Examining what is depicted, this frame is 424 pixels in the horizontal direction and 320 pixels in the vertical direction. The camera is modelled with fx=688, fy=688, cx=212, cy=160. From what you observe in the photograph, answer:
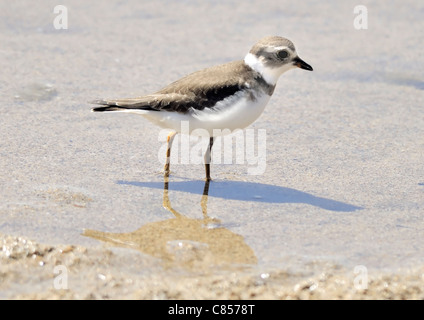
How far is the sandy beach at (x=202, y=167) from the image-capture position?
14.8ft

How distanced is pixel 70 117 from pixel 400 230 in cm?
358

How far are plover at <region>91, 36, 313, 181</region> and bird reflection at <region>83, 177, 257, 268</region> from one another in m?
0.91

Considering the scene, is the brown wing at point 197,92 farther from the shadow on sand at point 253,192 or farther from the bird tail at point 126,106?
the shadow on sand at point 253,192

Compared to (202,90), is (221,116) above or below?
below

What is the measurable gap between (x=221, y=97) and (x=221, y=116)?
0.16m

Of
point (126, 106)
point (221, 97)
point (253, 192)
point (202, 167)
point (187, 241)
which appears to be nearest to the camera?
point (187, 241)

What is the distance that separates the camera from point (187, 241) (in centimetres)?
493

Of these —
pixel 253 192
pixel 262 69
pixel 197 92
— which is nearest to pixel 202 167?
pixel 253 192

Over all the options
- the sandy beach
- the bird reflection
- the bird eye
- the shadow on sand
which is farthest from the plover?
the bird reflection

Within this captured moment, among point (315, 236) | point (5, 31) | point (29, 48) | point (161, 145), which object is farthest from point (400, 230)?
point (5, 31)

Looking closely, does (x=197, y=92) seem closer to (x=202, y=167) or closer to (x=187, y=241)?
(x=202, y=167)
